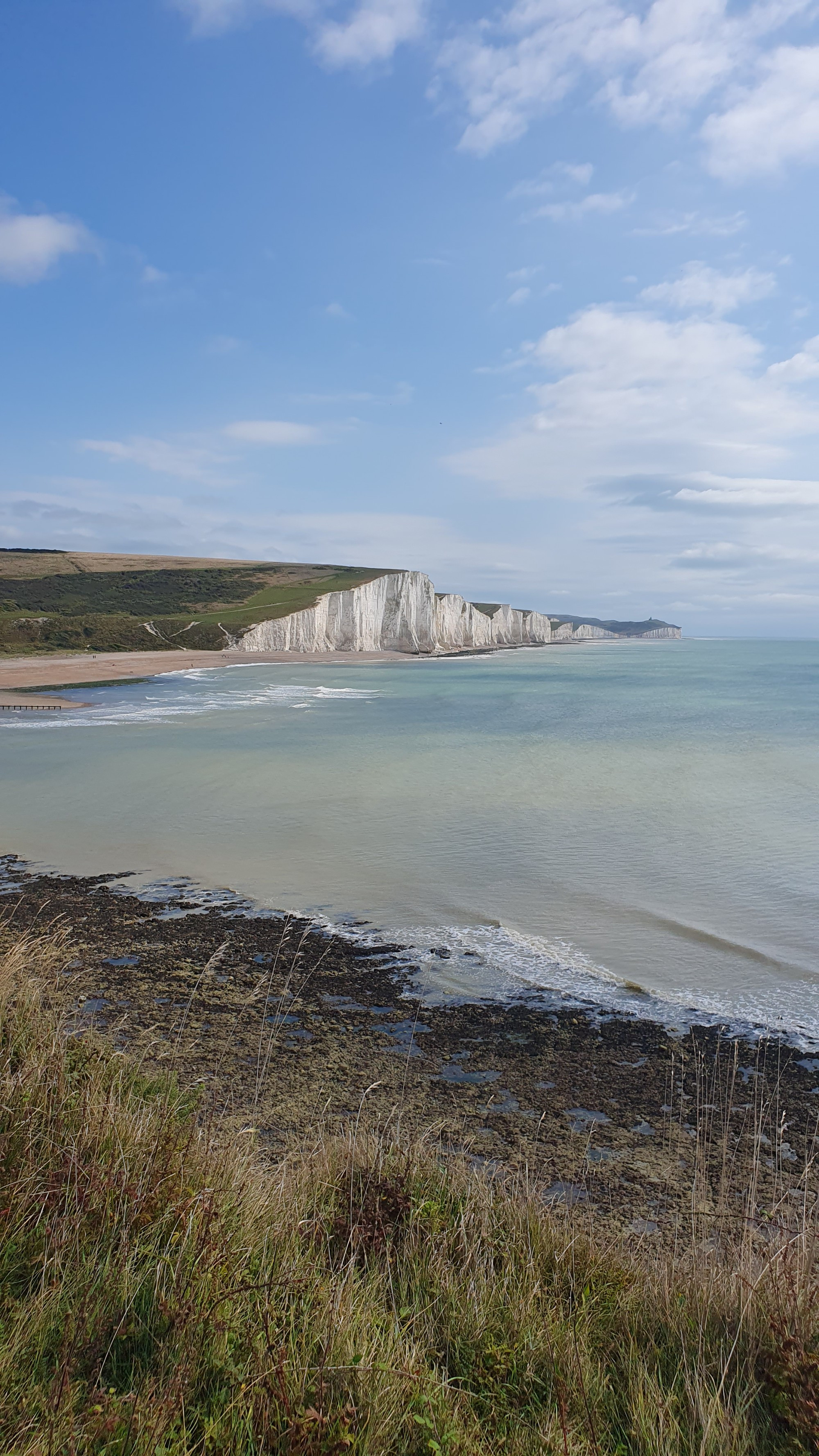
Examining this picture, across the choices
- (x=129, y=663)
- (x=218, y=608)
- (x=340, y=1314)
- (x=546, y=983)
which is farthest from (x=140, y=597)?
(x=340, y=1314)

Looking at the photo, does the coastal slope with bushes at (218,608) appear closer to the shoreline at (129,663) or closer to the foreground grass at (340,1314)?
the shoreline at (129,663)

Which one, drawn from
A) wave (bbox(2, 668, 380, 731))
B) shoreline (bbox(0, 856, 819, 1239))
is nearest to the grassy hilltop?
wave (bbox(2, 668, 380, 731))

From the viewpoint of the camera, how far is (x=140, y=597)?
3895 inches

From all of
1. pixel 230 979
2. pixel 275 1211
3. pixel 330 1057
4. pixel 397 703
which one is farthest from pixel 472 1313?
pixel 397 703

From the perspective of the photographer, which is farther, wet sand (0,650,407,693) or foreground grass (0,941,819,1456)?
wet sand (0,650,407,693)

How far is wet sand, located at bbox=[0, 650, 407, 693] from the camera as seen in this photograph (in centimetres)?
4738

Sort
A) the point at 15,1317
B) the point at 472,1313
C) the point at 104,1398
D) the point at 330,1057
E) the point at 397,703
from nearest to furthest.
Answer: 1. the point at 104,1398
2. the point at 15,1317
3. the point at 472,1313
4. the point at 330,1057
5. the point at 397,703

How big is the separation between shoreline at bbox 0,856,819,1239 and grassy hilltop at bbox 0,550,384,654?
6321 centimetres

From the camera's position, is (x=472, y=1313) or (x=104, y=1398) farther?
(x=472, y=1313)

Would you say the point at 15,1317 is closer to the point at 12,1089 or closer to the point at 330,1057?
the point at 12,1089

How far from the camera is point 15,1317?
102 inches

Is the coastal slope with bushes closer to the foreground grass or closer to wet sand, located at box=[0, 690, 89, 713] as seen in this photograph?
wet sand, located at box=[0, 690, 89, 713]

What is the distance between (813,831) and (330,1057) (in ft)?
36.7

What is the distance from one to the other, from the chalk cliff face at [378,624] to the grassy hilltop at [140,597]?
1.95 metres
